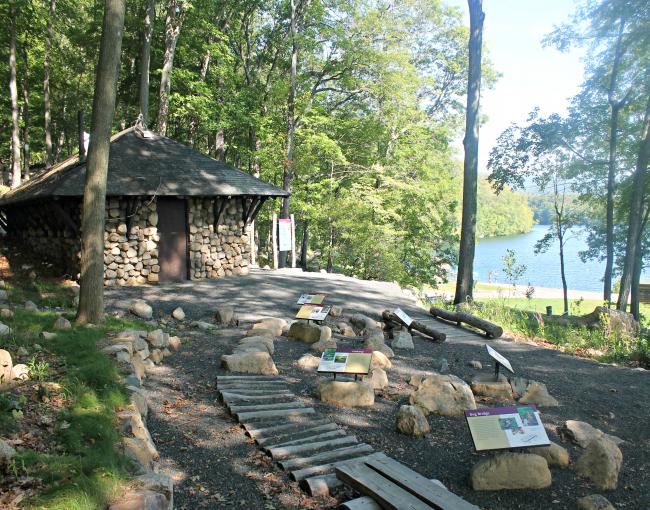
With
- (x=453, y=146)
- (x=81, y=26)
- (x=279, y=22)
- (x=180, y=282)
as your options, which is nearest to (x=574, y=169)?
(x=453, y=146)

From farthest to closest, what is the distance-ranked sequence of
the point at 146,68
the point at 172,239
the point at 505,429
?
the point at 146,68 → the point at 172,239 → the point at 505,429

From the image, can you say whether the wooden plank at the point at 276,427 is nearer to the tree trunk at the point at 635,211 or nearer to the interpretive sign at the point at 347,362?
the interpretive sign at the point at 347,362

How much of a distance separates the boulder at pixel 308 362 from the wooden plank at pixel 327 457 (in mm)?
2621

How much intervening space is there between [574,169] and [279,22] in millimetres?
16639

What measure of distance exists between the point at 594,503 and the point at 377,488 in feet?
6.24

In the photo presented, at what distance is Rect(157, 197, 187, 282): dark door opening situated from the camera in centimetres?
1539

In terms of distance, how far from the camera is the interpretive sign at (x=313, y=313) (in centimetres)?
927

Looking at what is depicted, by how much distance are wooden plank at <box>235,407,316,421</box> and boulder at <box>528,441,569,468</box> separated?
2.60 meters

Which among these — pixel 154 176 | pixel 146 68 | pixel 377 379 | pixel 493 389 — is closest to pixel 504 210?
pixel 146 68

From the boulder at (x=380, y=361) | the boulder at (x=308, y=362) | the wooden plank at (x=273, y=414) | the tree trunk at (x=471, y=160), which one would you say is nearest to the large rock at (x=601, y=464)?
the wooden plank at (x=273, y=414)

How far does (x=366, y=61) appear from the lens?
23.2 meters

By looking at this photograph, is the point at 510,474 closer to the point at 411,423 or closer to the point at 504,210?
the point at 411,423

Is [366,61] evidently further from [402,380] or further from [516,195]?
[516,195]

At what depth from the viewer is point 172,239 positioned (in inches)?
615
